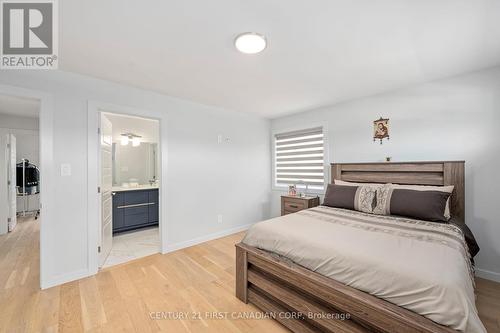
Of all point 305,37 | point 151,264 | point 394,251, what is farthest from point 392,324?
point 151,264

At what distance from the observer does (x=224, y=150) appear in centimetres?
376

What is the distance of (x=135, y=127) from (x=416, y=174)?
532 centimetres

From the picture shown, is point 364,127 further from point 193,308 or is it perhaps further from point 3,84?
point 3,84

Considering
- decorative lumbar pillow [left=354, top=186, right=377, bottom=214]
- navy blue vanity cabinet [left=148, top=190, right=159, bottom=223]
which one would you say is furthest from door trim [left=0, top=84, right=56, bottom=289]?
decorative lumbar pillow [left=354, top=186, right=377, bottom=214]

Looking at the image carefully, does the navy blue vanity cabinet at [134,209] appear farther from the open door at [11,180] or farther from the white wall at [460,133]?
the white wall at [460,133]

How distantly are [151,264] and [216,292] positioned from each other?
1.10 meters

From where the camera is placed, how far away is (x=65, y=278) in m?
2.22

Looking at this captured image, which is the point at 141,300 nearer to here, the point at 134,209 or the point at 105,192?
the point at 105,192

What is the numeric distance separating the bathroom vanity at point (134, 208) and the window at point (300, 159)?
265cm

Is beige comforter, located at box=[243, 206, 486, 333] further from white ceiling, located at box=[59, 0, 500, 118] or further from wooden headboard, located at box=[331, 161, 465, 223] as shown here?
white ceiling, located at box=[59, 0, 500, 118]

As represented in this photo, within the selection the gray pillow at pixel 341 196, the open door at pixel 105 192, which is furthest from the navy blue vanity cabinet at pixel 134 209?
the gray pillow at pixel 341 196

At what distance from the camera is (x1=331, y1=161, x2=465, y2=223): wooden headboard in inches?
90.7

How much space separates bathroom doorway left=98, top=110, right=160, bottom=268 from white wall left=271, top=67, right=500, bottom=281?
10.9 feet

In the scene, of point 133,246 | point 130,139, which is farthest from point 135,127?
point 133,246
